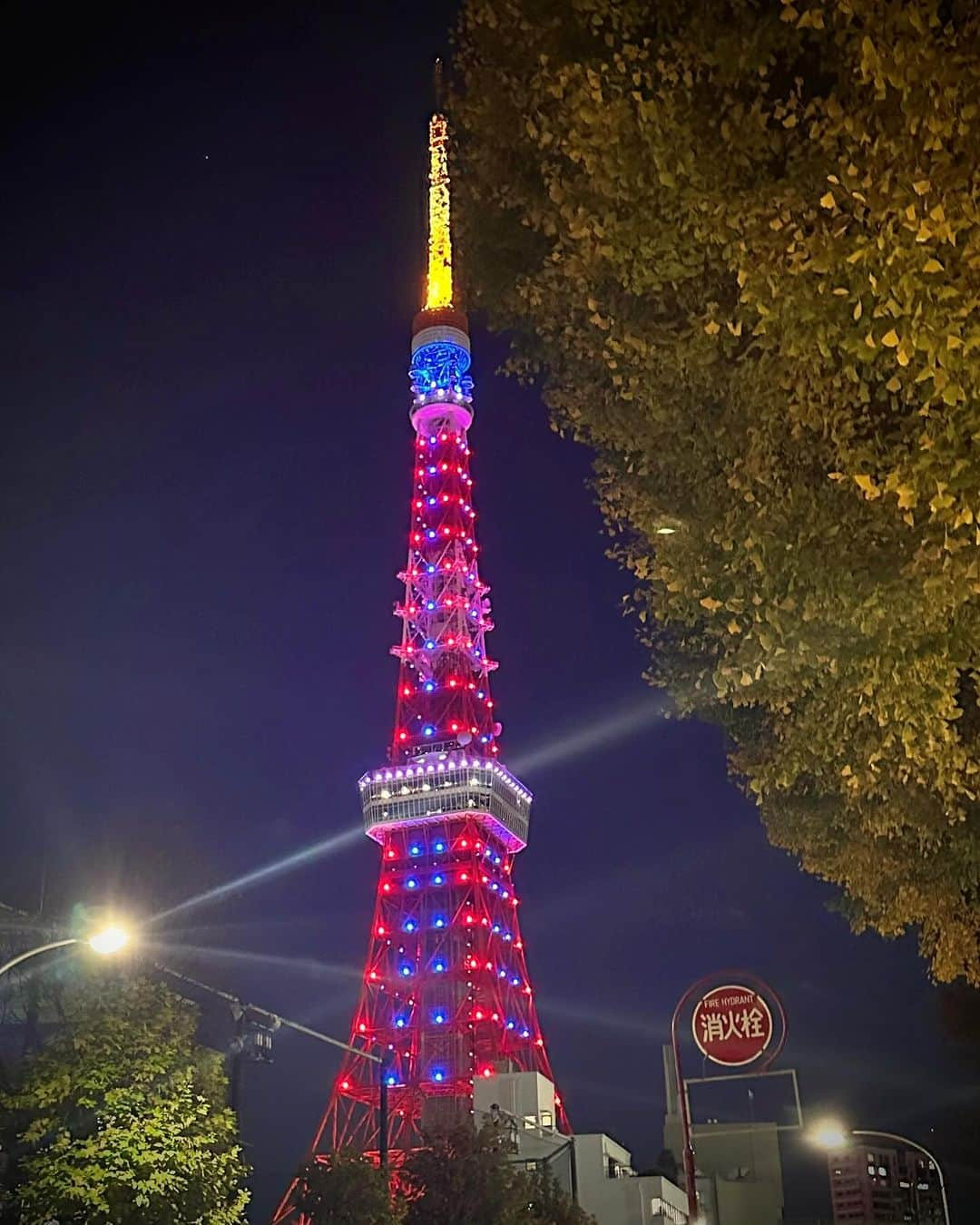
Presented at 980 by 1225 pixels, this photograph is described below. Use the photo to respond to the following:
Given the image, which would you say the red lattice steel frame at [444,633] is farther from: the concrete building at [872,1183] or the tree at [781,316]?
the tree at [781,316]

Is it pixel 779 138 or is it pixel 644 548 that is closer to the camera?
pixel 779 138

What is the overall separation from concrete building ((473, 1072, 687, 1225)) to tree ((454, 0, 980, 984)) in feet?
86.3

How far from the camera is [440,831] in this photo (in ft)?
193

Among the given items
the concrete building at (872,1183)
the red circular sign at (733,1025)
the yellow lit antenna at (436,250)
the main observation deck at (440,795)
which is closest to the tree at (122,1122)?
the red circular sign at (733,1025)

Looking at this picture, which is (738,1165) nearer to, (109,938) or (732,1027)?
(732,1027)

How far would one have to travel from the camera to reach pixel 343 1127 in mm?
48656

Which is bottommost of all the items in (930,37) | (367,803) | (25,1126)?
(25,1126)

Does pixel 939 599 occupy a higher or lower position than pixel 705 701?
lower

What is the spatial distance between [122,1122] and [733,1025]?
8.14 meters

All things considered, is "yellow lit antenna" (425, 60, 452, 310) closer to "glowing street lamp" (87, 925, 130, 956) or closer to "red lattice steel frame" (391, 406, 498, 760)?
"red lattice steel frame" (391, 406, 498, 760)

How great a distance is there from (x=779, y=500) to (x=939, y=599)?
1.06 m

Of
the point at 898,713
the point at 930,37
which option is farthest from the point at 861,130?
the point at 898,713

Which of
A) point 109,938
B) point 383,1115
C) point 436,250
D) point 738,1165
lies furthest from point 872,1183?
point 109,938

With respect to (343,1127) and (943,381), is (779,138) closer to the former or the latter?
(943,381)
